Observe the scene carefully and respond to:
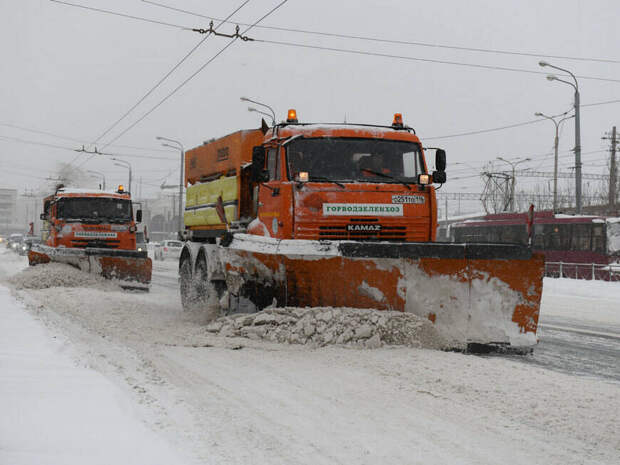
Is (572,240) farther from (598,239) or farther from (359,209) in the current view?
(359,209)

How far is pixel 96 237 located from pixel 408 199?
10314 millimetres

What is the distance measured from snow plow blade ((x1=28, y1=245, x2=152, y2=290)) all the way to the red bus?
16.5 metres

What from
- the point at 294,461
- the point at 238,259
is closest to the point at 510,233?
the point at 238,259

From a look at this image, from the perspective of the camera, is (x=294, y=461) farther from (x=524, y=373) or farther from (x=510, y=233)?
(x=510, y=233)

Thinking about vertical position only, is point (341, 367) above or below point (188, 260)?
below

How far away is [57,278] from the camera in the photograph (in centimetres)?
1405

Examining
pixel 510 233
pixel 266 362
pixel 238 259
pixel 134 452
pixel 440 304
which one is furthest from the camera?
pixel 510 233

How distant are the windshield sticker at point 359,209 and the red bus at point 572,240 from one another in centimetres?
1876

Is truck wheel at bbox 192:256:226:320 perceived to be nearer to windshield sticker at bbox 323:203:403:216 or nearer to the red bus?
windshield sticker at bbox 323:203:403:216

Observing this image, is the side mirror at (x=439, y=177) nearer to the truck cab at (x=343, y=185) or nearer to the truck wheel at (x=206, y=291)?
the truck cab at (x=343, y=185)

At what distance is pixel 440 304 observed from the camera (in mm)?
6926

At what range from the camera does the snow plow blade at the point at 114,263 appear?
14.8m

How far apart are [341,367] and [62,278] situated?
10044 mm

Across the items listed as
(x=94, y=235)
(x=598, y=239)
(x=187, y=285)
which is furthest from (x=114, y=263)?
(x=598, y=239)
